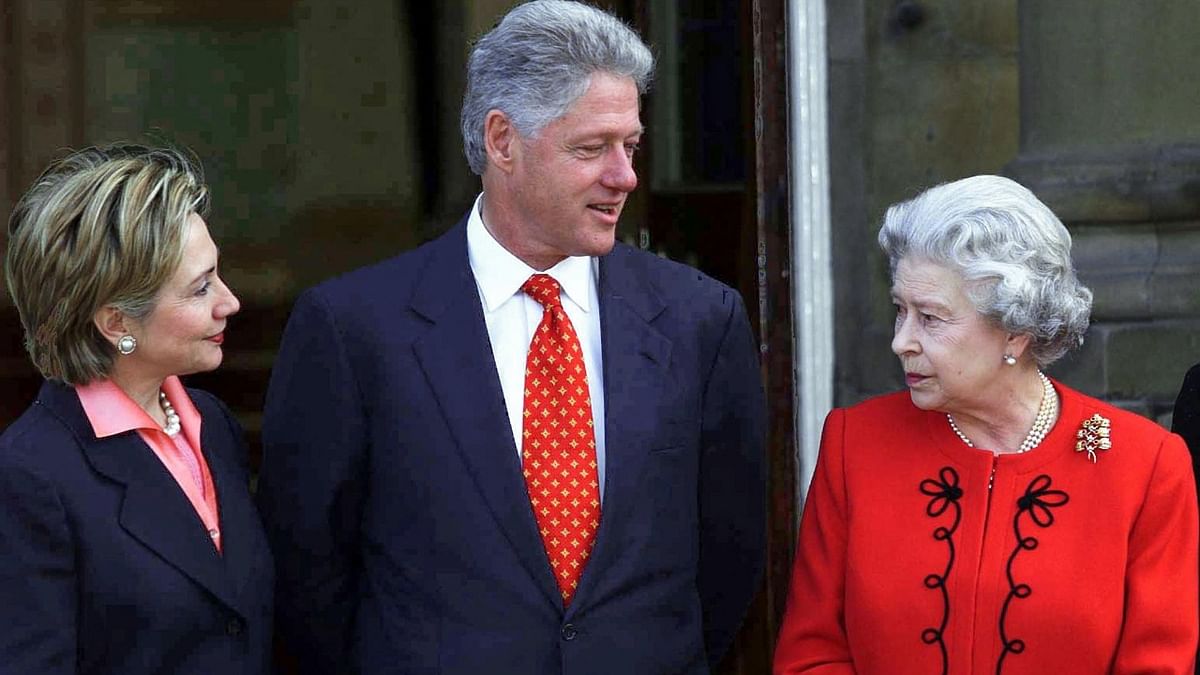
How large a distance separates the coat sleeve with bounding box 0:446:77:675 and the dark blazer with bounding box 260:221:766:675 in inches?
19.3

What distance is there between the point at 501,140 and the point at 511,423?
1.54 ft

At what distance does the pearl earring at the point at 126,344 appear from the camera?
283 centimetres

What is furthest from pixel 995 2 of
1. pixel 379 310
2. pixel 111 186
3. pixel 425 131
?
pixel 111 186

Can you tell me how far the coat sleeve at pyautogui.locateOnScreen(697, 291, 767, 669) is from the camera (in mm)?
3252

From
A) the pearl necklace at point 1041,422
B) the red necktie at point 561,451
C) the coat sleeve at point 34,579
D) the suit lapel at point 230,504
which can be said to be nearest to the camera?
the coat sleeve at point 34,579

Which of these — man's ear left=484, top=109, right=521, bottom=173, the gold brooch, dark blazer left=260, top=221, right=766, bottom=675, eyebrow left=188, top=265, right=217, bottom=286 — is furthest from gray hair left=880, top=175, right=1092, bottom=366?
eyebrow left=188, top=265, right=217, bottom=286

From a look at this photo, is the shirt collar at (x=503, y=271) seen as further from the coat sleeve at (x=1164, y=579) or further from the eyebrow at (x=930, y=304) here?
the coat sleeve at (x=1164, y=579)

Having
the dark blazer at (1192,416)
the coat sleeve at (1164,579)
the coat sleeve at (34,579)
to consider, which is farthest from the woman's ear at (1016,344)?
the coat sleeve at (34,579)

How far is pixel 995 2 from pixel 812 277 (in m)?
0.83

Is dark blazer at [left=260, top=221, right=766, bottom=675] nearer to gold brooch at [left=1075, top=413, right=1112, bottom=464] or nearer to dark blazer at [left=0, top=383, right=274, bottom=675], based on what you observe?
dark blazer at [left=0, top=383, right=274, bottom=675]

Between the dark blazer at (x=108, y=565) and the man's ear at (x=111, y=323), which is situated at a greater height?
the man's ear at (x=111, y=323)

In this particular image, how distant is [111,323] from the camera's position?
283 centimetres

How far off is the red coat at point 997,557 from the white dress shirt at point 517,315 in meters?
0.44

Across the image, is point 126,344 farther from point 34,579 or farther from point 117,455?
point 34,579
